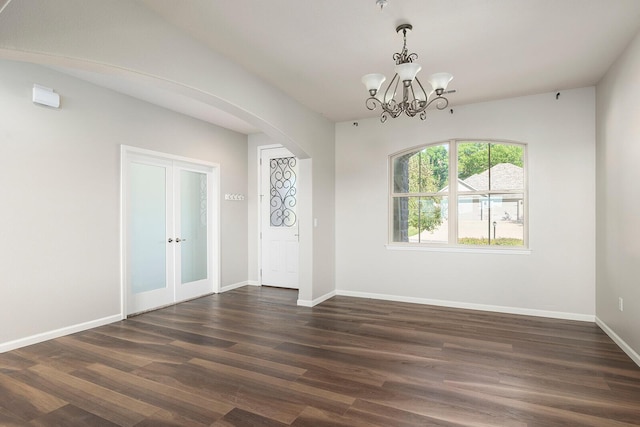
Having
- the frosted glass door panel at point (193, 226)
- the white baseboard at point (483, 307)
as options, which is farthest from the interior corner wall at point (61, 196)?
the white baseboard at point (483, 307)

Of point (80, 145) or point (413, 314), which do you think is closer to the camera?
point (80, 145)

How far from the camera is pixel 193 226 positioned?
5.53 m

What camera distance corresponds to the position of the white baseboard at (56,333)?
3.31 m

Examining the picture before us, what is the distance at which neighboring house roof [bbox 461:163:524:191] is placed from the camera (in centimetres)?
462

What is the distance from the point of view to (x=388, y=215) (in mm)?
5340

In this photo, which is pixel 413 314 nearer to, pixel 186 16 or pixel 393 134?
pixel 393 134

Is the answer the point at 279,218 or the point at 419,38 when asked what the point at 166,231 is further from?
the point at 419,38

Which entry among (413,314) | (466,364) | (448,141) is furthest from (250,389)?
(448,141)

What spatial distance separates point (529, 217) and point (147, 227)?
5.11 meters

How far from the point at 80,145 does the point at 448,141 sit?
4.68 meters

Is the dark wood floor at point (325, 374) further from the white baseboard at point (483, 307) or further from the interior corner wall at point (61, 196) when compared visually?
the interior corner wall at point (61, 196)

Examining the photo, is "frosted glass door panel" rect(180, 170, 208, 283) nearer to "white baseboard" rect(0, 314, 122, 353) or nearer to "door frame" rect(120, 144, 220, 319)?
"door frame" rect(120, 144, 220, 319)

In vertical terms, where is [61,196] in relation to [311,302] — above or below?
above

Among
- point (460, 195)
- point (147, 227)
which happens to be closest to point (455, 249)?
point (460, 195)
